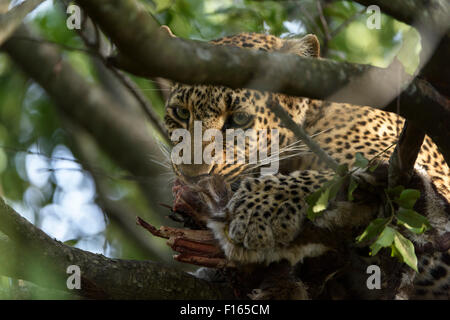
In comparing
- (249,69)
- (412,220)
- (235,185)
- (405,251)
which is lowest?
(405,251)

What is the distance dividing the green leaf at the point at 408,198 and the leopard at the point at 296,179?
1.12 feet

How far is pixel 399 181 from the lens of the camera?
361 centimetres

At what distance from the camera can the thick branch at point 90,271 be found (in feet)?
11.8

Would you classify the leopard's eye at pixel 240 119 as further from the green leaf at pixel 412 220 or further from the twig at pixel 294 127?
the green leaf at pixel 412 220

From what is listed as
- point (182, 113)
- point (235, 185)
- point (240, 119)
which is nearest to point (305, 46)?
point (240, 119)

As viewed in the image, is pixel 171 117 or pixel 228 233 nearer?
pixel 228 233

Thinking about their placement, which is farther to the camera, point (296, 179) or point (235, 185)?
point (235, 185)

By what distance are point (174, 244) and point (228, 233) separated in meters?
0.37

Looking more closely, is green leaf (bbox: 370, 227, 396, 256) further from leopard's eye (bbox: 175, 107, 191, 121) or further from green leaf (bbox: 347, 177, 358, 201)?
leopard's eye (bbox: 175, 107, 191, 121)

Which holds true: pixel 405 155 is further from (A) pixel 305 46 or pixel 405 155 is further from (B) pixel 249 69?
(A) pixel 305 46

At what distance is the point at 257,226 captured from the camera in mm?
4176

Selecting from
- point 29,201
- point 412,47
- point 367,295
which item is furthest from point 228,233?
point 29,201

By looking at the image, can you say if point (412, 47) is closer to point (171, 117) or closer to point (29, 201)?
point (171, 117)

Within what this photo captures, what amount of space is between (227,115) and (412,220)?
2.49m
